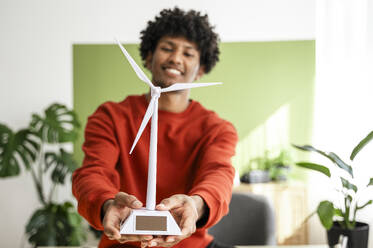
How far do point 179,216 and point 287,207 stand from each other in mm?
2719

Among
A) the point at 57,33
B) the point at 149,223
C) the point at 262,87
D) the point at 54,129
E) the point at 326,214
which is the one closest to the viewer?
the point at 149,223

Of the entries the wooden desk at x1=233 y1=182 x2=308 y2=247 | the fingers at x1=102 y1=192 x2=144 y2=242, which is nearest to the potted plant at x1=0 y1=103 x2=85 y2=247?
the wooden desk at x1=233 y1=182 x2=308 y2=247

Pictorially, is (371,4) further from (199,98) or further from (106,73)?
(106,73)

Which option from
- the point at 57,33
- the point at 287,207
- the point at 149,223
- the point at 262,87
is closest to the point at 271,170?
the point at 287,207

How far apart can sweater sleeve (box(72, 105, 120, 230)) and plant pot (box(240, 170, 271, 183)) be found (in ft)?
7.79

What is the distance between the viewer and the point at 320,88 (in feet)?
6.36

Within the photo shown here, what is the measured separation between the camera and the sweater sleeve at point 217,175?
1088 millimetres

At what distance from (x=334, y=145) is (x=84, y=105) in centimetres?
204

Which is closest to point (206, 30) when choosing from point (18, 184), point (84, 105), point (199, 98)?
point (199, 98)

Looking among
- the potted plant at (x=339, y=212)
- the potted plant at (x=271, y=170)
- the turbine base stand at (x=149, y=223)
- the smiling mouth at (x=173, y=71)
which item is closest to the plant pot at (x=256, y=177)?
the potted plant at (x=271, y=170)

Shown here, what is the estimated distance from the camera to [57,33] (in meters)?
2.83

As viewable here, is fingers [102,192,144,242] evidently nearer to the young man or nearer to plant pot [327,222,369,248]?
the young man

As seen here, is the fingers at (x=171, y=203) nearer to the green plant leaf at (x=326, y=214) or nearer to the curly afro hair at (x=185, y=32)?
the curly afro hair at (x=185, y=32)

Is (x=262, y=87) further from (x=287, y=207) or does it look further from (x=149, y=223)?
(x=149, y=223)
